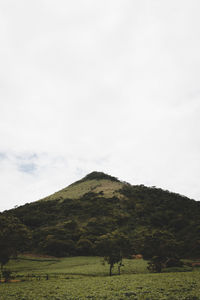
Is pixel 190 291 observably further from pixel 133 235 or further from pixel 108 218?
pixel 108 218

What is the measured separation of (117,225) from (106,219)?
6852 mm

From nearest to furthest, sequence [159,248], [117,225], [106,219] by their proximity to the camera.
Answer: [159,248] → [117,225] → [106,219]

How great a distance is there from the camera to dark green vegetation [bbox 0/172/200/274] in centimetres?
4766

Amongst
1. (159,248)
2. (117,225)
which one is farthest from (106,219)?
(159,248)

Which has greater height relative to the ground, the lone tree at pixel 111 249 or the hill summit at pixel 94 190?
the hill summit at pixel 94 190

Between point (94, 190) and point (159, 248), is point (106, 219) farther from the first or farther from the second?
point (159, 248)

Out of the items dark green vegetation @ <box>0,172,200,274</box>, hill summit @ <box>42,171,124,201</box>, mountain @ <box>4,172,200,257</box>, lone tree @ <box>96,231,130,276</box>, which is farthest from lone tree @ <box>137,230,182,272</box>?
hill summit @ <box>42,171,124,201</box>

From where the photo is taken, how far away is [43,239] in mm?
82688

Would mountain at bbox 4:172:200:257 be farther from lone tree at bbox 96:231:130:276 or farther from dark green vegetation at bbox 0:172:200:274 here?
lone tree at bbox 96:231:130:276

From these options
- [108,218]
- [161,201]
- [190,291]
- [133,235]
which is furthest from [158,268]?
[161,201]

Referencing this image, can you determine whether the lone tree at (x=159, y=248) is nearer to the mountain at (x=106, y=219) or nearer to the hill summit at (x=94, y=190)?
the mountain at (x=106, y=219)

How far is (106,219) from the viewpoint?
107 m

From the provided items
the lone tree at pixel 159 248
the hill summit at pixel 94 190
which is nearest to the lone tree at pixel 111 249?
the lone tree at pixel 159 248

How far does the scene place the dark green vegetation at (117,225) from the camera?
156 feet
